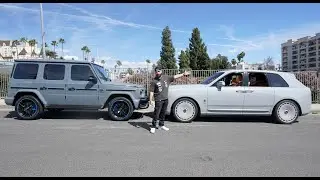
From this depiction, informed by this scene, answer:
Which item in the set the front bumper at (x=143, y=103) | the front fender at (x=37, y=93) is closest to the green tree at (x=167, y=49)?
the front bumper at (x=143, y=103)

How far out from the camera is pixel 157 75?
28.9 ft

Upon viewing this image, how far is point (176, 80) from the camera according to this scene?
55.2 feet

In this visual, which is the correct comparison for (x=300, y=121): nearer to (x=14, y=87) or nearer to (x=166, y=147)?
(x=166, y=147)

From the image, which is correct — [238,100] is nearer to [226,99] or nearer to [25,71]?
[226,99]

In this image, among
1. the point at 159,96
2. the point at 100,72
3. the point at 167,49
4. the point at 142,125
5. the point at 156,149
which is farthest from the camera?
the point at 167,49

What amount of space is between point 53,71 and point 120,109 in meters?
2.46

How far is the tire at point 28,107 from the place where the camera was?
10.3 m

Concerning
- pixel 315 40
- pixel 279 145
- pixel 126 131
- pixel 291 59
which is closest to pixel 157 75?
pixel 126 131

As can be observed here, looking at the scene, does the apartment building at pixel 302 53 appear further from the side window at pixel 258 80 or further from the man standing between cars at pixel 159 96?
the man standing between cars at pixel 159 96

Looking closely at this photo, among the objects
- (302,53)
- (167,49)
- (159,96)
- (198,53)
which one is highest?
(302,53)

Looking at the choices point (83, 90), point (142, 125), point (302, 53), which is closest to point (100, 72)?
point (83, 90)

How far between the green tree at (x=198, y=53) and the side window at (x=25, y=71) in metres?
43.5

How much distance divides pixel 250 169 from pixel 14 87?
7985 mm

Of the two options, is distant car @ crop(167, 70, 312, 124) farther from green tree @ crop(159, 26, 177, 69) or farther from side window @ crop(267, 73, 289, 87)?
green tree @ crop(159, 26, 177, 69)
